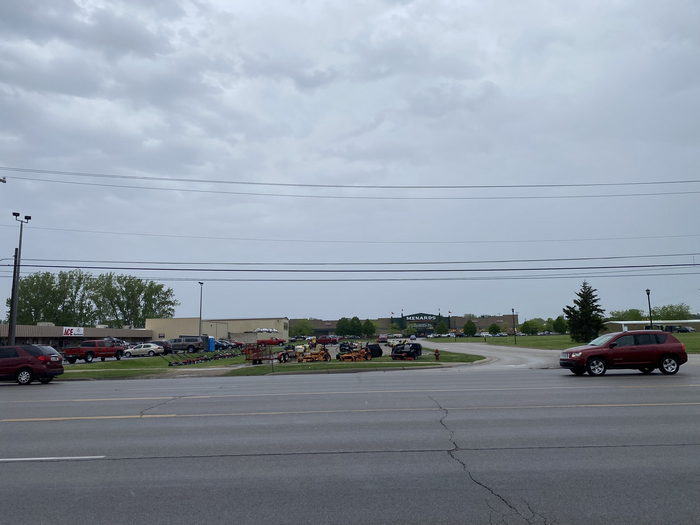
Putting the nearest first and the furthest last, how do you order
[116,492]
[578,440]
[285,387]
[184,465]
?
[116,492] → [184,465] → [578,440] → [285,387]

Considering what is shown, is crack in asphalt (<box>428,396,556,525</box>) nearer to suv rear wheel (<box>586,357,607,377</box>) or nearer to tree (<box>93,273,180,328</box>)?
suv rear wheel (<box>586,357,607,377</box>)

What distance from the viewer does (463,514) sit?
5.72 m

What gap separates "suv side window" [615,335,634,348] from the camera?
21.3 meters

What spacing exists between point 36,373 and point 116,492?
19.4 m

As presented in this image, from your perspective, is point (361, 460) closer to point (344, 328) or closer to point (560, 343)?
point (560, 343)

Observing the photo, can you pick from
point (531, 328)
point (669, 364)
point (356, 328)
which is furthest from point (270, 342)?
point (531, 328)

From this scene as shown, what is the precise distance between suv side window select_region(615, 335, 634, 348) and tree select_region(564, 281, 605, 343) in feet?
143

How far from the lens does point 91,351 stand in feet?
169

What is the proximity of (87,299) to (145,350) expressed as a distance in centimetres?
5889

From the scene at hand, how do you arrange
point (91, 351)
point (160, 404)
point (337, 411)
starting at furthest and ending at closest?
point (91, 351)
point (160, 404)
point (337, 411)

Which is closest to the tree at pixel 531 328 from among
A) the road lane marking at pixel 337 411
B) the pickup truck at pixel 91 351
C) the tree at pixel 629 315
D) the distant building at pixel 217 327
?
the tree at pixel 629 315

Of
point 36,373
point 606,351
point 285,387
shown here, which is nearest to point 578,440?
point 285,387

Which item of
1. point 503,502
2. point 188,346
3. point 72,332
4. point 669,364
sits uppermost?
point 72,332

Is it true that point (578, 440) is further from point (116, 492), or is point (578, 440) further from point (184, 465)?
point (116, 492)
